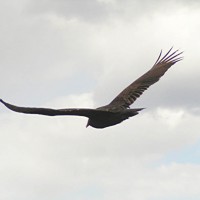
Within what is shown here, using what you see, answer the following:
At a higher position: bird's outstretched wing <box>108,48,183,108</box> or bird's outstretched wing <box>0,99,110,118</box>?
bird's outstretched wing <box>108,48,183,108</box>

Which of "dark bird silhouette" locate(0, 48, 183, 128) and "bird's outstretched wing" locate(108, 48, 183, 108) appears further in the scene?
"bird's outstretched wing" locate(108, 48, 183, 108)

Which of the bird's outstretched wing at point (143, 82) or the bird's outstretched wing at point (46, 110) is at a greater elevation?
the bird's outstretched wing at point (143, 82)

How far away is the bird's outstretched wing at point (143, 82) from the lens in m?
30.7

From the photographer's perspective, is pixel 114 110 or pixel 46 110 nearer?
pixel 46 110

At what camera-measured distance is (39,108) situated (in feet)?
76.1

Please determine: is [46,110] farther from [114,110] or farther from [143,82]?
[143,82]

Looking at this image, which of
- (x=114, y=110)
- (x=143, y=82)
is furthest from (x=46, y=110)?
(x=143, y=82)

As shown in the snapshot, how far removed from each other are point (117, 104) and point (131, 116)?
140 inches

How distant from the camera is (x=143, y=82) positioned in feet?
112

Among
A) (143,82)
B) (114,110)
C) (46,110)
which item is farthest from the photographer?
(143,82)

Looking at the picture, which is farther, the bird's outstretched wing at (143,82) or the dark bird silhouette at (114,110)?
the bird's outstretched wing at (143,82)

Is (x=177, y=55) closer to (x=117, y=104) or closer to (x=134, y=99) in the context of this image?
(x=134, y=99)

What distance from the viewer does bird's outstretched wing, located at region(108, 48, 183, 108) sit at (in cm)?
3069

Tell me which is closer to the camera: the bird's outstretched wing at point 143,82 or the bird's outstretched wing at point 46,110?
the bird's outstretched wing at point 46,110
